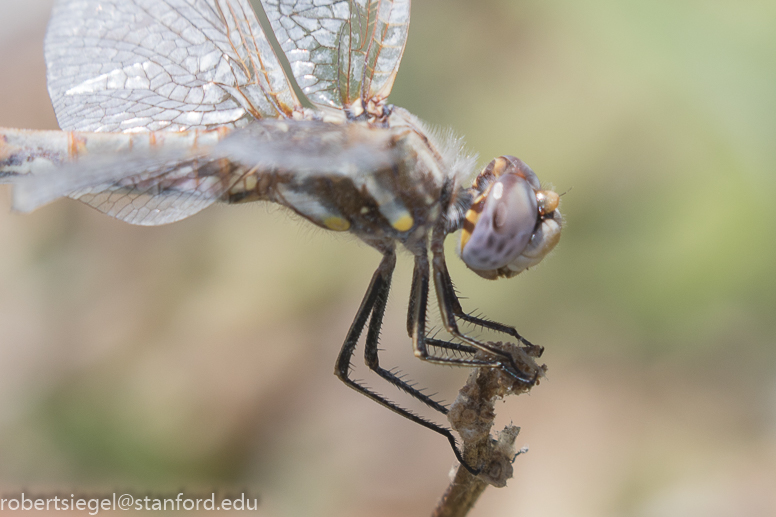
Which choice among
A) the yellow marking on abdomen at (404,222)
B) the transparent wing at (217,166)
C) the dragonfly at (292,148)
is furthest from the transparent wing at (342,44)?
the yellow marking on abdomen at (404,222)

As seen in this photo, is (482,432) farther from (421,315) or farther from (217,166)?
(217,166)

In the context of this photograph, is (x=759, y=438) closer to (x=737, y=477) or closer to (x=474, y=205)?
(x=737, y=477)

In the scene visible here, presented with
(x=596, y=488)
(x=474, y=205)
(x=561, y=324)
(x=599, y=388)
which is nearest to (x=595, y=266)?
(x=561, y=324)

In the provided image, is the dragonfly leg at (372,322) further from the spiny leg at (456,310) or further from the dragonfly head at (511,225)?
the dragonfly head at (511,225)

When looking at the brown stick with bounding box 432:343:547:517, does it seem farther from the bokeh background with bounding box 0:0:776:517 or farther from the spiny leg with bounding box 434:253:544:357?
the bokeh background with bounding box 0:0:776:517

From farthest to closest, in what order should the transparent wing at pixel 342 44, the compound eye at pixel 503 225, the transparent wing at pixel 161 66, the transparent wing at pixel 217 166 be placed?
the transparent wing at pixel 161 66
the transparent wing at pixel 342 44
the compound eye at pixel 503 225
the transparent wing at pixel 217 166

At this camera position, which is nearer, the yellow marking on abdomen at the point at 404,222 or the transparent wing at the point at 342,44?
the yellow marking on abdomen at the point at 404,222
